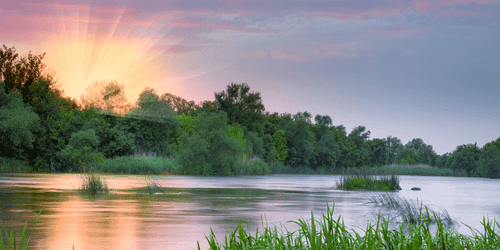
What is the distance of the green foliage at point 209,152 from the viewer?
5356 centimetres

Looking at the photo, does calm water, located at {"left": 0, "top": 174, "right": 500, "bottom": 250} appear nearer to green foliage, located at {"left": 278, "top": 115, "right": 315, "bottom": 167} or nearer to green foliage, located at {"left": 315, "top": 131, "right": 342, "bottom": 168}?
green foliage, located at {"left": 278, "top": 115, "right": 315, "bottom": 167}

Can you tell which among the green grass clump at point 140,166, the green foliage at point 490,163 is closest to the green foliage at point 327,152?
the green foliage at point 490,163

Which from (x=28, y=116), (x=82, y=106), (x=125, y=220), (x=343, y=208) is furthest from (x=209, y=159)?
(x=125, y=220)

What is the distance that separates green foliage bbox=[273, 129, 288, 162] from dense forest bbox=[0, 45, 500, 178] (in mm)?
161

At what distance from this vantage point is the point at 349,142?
106 meters

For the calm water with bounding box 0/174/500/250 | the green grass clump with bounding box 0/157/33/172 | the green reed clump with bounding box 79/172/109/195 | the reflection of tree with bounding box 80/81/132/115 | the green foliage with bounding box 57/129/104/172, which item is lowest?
the calm water with bounding box 0/174/500/250

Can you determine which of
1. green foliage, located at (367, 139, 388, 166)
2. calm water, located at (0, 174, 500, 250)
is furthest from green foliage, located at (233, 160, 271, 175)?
green foliage, located at (367, 139, 388, 166)

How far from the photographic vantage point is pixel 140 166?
52.7m

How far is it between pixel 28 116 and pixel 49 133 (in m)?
5.64

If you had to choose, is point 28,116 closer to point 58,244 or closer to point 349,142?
point 58,244

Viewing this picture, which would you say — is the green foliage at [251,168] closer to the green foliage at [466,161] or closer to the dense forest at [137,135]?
the dense forest at [137,135]

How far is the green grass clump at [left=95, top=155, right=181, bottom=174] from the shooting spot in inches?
2082

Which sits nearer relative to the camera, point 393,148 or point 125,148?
point 125,148

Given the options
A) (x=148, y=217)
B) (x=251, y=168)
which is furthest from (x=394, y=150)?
(x=148, y=217)
